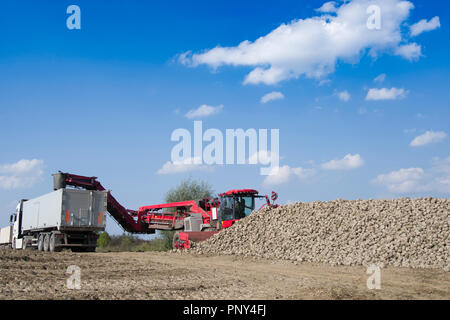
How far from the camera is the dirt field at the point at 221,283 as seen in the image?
8.63 meters

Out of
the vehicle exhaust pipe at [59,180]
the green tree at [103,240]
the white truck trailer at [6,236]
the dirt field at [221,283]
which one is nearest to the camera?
the dirt field at [221,283]

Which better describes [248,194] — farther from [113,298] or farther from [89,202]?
[113,298]

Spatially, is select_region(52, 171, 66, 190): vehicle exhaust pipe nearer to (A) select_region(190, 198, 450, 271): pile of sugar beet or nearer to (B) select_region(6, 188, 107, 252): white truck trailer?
(B) select_region(6, 188, 107, 252): white truck trailer

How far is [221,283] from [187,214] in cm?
1731

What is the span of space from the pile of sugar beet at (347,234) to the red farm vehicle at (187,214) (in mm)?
920

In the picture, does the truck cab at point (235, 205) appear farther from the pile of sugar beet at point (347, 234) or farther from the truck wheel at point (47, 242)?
the truck wheel at point (47, 242)

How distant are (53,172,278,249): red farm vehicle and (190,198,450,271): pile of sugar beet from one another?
36.2 inches

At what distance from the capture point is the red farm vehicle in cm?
2352

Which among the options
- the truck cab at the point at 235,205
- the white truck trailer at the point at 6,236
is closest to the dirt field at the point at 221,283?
the truck cab at the point at 235,205

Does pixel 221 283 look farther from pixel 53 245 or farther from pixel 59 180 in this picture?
pixel 59 180

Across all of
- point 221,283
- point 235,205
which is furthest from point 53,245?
point 221,283
